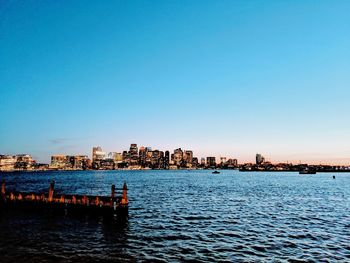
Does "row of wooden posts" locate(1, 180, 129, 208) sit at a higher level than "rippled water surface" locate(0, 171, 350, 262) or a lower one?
higher

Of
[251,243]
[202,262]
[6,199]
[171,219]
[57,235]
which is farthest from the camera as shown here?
[6,199]

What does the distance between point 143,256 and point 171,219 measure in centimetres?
1563

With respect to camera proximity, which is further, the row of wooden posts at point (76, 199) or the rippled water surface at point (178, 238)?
the row of wooden posts at point (76, 199)

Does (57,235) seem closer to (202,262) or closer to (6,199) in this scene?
(202,262)

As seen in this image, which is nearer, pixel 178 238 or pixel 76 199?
pixel 178 238

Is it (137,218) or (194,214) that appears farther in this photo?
(194,214)

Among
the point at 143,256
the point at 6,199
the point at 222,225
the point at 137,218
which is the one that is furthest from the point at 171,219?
the point at 6,199

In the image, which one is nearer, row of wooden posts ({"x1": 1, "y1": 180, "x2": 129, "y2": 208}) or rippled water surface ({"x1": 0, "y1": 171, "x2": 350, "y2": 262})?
rippled water surface ({"x1": 0, "y1": 171, "x2": 350, "y2": 262})

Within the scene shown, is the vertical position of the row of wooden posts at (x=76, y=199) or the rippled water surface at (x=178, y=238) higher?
the row of wooden posts at (x=76, y=199)

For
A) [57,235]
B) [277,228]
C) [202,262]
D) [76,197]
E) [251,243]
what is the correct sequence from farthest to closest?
[76,197] < [277,228] < [57,235] < [251,243] < [202,262]

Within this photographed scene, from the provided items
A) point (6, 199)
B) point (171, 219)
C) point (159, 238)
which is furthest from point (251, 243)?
point (6, 199)

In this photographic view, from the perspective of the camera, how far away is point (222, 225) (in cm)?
3309

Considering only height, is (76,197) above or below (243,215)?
above

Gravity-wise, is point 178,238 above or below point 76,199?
below
